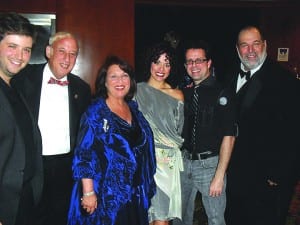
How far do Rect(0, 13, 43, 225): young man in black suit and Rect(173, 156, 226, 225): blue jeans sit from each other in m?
1.18

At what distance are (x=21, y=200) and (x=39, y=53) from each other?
3.01 meters

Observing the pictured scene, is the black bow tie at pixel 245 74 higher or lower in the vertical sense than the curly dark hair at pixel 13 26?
lower

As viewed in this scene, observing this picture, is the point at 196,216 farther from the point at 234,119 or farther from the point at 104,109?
the point at 104,109

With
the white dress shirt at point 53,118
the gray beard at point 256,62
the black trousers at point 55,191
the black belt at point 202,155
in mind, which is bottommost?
the black trousers at point 55,191

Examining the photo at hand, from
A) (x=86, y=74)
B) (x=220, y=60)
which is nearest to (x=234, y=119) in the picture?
(x=86, y=74)

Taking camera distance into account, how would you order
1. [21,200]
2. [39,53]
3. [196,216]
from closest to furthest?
[21,200] → [196,216] → [39,53]

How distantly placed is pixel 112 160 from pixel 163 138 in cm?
49

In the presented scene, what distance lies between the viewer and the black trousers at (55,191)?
2.57 metres

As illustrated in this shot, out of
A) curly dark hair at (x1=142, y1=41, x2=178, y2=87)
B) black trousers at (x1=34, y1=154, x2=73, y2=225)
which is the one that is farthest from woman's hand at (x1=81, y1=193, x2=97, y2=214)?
curly dark hair at (x1=142, y1=41, x2=178, y2=87)

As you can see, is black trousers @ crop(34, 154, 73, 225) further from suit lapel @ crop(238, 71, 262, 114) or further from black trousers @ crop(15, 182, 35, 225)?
suit lapel @ crop(238, 71, 262, 114)

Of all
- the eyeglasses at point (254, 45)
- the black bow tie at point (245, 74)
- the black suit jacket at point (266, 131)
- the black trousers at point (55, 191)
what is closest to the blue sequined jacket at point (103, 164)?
the black trousers at point (55, 191)

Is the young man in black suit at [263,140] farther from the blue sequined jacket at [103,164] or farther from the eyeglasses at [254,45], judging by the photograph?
the blue sequined jacket at [103,164]

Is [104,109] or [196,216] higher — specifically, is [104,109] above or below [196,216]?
above

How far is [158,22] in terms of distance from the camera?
617 cm
